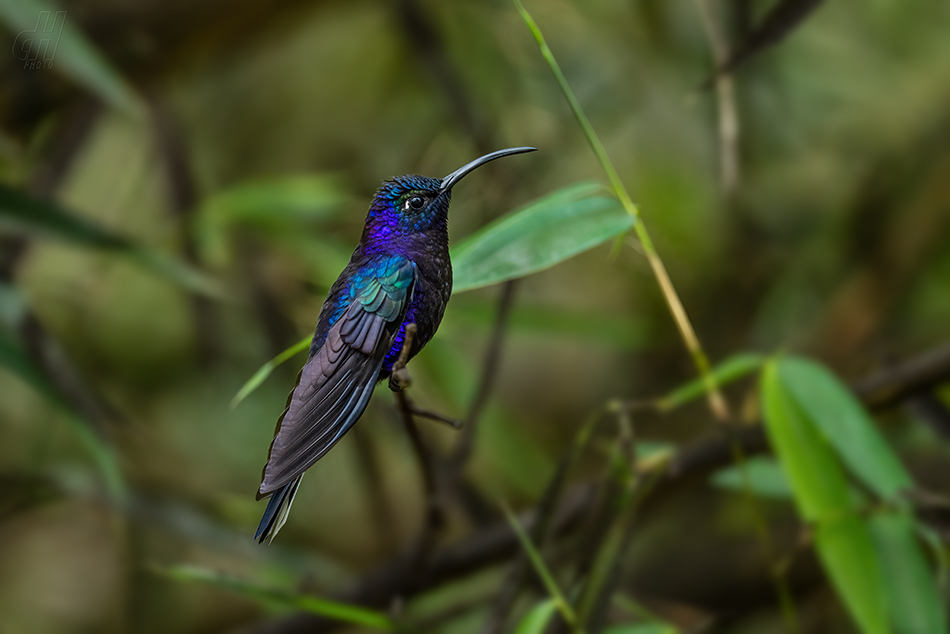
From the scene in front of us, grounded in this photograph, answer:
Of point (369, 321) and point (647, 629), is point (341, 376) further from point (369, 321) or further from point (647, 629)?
point (647, 629)

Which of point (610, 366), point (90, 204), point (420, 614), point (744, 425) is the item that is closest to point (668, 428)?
point (610, 366)

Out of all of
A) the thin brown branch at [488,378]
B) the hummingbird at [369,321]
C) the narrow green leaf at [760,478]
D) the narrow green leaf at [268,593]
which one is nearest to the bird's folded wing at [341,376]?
the hummingbird at [369,321]

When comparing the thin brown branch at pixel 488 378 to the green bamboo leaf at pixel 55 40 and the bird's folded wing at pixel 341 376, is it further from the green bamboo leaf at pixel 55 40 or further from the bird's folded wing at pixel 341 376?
the green bamboo leaf at pixel 55 40

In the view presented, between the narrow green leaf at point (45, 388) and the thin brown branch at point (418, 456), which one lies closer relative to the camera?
the thin brown branch at point (418, 456)

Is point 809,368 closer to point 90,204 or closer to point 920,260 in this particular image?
point 920,260

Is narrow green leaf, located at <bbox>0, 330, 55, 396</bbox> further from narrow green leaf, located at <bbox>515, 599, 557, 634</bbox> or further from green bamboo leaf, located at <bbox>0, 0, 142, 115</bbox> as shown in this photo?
narrow green leaf, located at <bbox>515, 599, 557, 634</bbox>

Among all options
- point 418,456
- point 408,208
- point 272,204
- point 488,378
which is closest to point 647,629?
point 488,378
